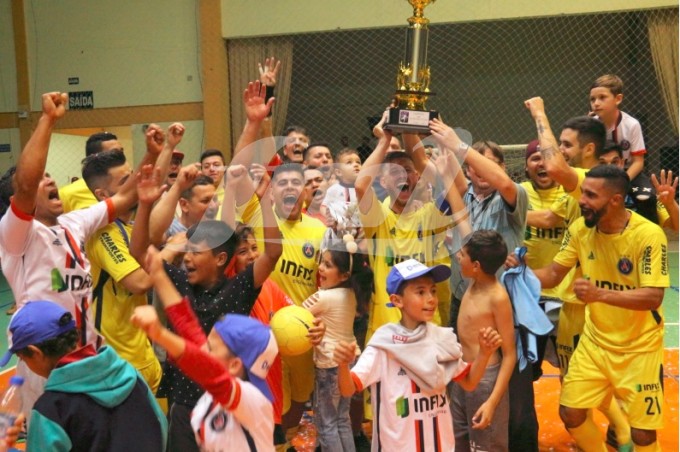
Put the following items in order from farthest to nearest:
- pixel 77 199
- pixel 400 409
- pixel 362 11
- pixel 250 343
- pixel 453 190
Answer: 1. pixel 362 11
2. pixel 453 190
3. pixel 77 199
4. pixel 400 409
5. pixel 250 343

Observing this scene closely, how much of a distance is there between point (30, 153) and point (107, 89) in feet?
43.9

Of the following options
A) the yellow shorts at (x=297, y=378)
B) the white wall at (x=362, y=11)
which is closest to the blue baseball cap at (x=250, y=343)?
the yellow shorts at (x=297, y=378)

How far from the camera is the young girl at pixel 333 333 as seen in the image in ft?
15.4

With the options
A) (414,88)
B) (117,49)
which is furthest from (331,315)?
(117,49)

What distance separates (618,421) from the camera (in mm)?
5145

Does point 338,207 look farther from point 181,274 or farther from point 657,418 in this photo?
point 657,418

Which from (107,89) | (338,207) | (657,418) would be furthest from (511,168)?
(107,89)

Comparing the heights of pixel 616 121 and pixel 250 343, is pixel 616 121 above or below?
above

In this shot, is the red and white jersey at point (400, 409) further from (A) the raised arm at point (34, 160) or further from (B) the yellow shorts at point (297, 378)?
(A) the raised arm at point (34, 160)

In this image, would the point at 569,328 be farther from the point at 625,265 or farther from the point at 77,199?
the point at 77,199

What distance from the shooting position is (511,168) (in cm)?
1032

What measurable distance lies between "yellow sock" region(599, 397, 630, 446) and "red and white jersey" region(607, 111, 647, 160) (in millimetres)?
2079

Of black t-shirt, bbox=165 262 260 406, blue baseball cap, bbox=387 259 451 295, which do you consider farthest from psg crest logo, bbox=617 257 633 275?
black t-shirt, bbox=165 262 260 406

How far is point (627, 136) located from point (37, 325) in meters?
4.91
